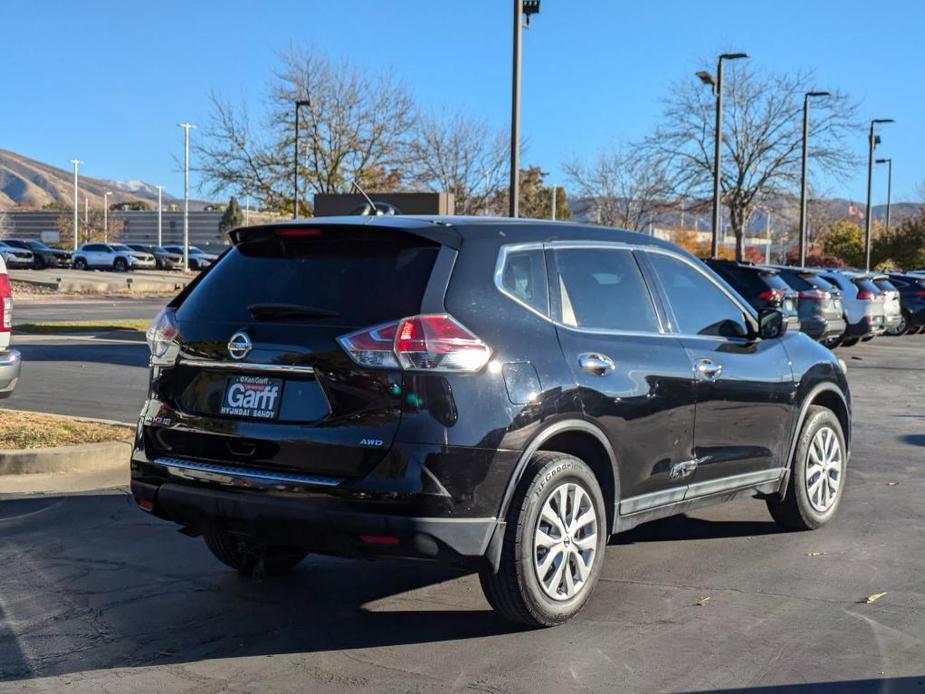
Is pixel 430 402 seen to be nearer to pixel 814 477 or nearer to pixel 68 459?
pixel 814 477

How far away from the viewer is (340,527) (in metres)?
4.43

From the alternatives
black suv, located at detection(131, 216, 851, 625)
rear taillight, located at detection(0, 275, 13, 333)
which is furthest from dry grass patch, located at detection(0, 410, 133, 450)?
black suv, located at detection(131, 216, 851, 625)

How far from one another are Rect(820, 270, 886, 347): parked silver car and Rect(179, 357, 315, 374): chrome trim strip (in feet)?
63.9

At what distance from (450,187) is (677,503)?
1520 inches

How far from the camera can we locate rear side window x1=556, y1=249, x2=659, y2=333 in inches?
208

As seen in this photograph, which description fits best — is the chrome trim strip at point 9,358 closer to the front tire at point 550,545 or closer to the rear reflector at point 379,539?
the rear reflector at point 379,539

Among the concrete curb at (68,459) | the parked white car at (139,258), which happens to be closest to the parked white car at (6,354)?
the concrete curb at (68,459)

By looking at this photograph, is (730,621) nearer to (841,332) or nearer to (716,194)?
(841,332)

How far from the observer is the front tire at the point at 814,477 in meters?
6.75

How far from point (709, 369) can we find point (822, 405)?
1.59m

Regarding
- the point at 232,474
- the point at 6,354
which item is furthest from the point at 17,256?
the point at 232,474

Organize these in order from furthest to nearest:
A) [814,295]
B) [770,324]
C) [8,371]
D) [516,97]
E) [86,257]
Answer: [86,257] < [814,295] < [516,97] < [8,371] < [770,324]

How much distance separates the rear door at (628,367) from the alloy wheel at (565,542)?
33cm

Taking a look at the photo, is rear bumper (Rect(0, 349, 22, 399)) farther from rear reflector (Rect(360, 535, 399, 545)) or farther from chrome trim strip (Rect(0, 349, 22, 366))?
rear reflector (Rect(360, 535, 399, 545))
